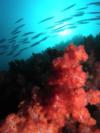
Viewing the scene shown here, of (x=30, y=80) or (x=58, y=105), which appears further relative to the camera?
(x=30, y=80)

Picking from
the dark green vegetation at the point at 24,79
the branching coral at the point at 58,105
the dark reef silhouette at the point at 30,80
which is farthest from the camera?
the dark green vegetation at the point at 24,79

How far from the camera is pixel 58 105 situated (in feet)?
12.6

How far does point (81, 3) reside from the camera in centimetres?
2750

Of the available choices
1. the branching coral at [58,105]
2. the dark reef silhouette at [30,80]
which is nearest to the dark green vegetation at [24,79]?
the dark reef silhouette at [30,80]

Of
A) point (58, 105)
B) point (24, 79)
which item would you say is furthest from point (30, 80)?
point (58, 105)

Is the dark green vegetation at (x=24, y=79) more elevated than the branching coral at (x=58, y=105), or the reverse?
the branching coral at (x=58, y=105)

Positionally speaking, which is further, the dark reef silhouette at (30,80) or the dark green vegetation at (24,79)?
the dark green vegetation at (24,79)

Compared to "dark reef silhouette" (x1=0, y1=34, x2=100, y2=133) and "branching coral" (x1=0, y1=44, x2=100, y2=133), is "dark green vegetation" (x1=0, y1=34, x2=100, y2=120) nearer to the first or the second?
"dark reef silhouette" (x1=0, y1=34, x2=100, y2=133)

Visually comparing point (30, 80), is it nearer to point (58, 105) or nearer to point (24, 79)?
point (24, 79)

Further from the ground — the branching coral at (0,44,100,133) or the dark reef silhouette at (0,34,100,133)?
the branching coral at (0,44,100,133)

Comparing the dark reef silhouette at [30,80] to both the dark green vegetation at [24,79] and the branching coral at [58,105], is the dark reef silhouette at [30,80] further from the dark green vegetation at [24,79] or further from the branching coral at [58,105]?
the branching coral at [58,105]

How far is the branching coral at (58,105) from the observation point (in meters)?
3.74

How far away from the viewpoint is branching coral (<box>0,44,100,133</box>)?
3742 mm

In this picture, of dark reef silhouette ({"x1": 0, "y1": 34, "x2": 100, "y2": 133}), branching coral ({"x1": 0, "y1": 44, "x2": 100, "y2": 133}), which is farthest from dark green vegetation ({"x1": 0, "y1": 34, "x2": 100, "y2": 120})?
branching coral ({"x1": 0, "y1": 44, "x2": 100, "y2": 133})
